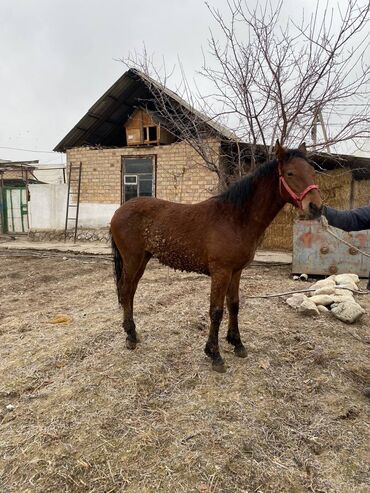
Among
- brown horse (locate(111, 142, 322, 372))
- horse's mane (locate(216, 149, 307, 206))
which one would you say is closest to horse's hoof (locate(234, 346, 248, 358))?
brown horse (locate(111, 142, 322, 372))

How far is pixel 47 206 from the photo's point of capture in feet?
41.3

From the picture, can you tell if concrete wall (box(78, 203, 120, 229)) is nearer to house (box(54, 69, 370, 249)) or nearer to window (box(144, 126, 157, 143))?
house (box(54, 69, 370, 249))

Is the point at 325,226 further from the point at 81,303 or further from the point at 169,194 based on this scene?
the point at 169,194

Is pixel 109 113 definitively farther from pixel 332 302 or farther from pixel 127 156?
pixel 332 302

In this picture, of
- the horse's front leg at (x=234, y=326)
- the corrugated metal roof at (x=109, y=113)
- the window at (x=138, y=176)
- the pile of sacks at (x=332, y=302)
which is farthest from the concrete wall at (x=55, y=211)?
the horse's front leg at (x=234, y=326)

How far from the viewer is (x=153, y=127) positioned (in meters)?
11.2

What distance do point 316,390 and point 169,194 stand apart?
8.63m

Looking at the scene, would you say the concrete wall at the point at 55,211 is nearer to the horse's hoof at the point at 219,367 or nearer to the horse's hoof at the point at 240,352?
the horse's hoof at the point at 240,352

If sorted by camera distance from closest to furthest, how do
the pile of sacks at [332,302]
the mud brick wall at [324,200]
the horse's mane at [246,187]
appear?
the horse's mane at [246,187]
the pile of sacks at [332,302]
the mud brick wall at [324,200]

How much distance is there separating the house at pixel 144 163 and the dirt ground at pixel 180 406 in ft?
19.7

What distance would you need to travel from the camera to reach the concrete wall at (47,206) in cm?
1241

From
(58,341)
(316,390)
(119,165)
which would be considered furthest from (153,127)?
(316,390)

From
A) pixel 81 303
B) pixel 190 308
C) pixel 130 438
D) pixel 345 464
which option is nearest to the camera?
pixel 345 464

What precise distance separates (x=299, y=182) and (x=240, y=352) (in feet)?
5.58
